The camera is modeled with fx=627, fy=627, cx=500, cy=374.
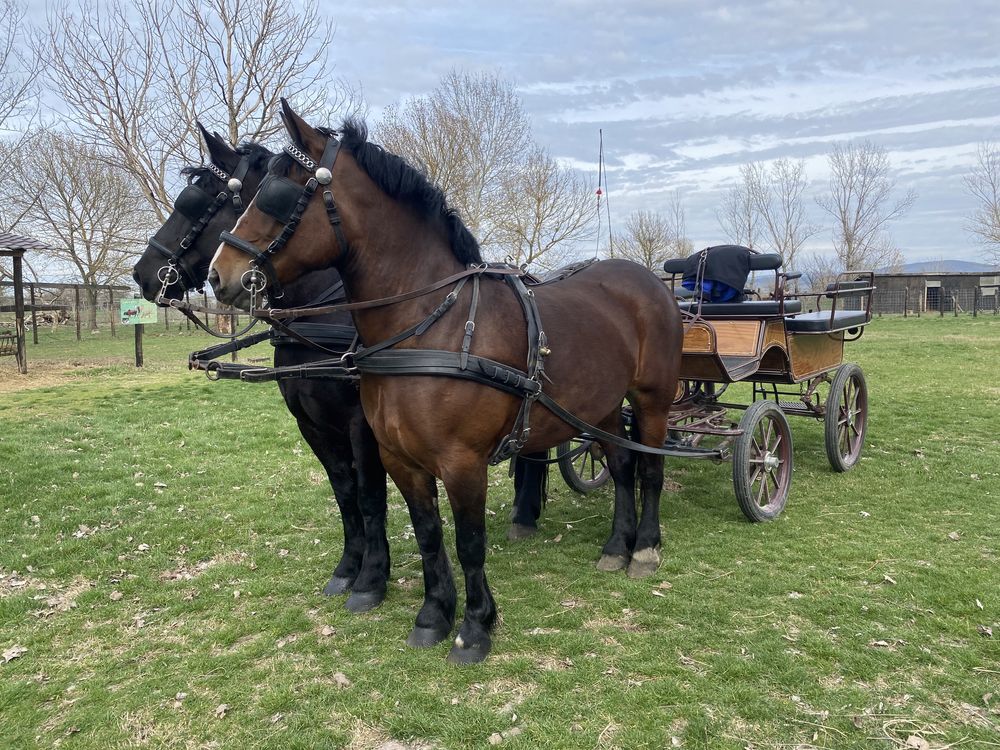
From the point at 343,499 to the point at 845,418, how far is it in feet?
16.5

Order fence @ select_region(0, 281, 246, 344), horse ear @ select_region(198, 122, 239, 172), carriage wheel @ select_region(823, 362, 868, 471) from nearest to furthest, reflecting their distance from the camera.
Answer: horse ear @ select_region(198, 122, 239, 172), carriage wheel @ select_region(823, 362, 868, 471), fence @ select_region(0, 281, 246, 344)

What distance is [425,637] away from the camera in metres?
3.37

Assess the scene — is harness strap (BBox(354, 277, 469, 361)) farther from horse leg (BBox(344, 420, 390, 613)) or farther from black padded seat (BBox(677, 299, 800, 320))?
black padded seat (BBox(677, 299, 800, 320))

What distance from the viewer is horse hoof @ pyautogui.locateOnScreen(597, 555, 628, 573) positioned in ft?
14.1

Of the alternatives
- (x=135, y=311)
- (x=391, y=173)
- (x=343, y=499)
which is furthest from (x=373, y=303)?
(x=135, y=311)

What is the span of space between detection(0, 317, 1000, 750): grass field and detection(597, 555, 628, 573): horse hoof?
0.13m

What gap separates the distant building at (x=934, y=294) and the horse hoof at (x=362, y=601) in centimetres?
3057

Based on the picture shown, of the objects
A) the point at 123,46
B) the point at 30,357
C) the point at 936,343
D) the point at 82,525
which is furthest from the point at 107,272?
the point at 936,343

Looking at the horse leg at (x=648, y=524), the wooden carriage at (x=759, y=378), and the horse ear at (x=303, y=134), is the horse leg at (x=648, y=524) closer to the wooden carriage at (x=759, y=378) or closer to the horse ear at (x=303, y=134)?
the wooden carriage at (x=759, y=378)

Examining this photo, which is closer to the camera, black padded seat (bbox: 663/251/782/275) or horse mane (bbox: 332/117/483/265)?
horse mane (bbox: 332/117/483/265)

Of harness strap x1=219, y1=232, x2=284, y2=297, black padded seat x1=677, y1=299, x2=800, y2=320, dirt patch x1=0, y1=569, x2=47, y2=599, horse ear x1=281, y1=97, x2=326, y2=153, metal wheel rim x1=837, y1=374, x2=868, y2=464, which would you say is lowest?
dirt patch x1=0, y1=569, x2=47, y2=599

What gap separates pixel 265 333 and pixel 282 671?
1931mm

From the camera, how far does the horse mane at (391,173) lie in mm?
2918


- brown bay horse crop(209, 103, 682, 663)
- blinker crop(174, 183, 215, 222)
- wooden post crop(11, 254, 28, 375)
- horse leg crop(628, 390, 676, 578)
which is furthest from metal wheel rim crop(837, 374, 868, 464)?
wooden post crop(11, 254, 28, 375)
